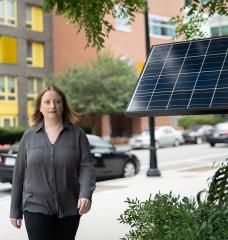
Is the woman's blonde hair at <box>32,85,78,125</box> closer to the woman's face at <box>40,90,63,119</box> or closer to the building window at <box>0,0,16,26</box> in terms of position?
the woman's face at <box>40,90,63,119</box>

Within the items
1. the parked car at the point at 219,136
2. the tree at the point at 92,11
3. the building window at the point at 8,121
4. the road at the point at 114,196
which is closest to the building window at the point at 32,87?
the building window at the point at 8,121

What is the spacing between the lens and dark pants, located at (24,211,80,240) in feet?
14.0

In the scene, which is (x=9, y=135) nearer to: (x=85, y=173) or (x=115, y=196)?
(x=115, y=196)

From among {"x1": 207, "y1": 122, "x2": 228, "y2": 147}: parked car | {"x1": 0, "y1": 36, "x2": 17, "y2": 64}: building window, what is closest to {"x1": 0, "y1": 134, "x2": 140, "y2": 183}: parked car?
{"x1": 207, "y1": 122, "x2": 228, "y2": 147}: parked car

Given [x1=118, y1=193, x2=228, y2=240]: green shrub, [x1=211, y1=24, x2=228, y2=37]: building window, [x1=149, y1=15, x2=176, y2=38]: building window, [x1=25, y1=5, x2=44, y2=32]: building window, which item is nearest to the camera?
[x1=118, y1=193, x2=228, y2=240]: green shrub

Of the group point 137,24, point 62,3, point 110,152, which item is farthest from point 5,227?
point 137,24

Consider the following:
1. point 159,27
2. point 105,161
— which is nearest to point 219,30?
point 159,27

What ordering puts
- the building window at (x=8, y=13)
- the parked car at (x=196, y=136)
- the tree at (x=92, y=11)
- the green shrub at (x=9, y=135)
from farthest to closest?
the parked car at (x=196, y=136) < the building window at (x=8, y=13) < the green shrub at (x=9, y=135) < the tree at (x=92, y=11)

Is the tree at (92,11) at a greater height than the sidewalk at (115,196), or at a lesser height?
greater

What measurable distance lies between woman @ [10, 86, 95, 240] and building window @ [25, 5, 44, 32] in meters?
39.5

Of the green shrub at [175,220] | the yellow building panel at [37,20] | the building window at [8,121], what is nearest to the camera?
the green shrub at [175,220]

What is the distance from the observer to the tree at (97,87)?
126 feet

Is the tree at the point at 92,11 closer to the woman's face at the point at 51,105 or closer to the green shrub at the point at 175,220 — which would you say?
the woman's face at the point at 51,105

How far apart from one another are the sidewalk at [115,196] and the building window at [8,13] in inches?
1026
